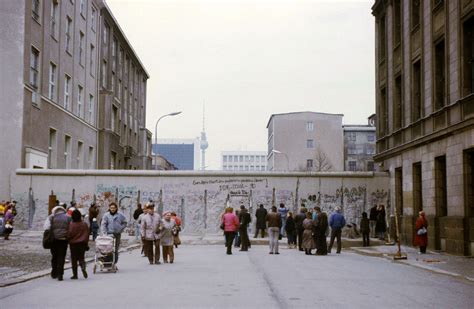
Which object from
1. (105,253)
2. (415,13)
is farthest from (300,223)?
(105,253)

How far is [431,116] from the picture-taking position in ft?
79.6

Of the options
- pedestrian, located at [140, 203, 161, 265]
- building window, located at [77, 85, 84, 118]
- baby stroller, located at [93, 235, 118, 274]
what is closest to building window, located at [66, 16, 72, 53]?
building window, located at [77, 85, 84, 118]

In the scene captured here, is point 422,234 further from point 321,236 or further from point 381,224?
point 381,224

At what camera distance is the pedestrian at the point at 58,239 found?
1359 cm

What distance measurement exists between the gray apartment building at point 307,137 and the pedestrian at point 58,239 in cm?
8203

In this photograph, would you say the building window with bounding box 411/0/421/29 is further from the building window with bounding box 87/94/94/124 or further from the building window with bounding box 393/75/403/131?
the building window with bounding box 87/94/94/124

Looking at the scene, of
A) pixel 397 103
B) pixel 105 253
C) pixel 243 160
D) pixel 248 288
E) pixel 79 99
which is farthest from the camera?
pixel 243 160

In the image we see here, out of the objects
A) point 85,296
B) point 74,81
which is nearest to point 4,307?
point 85,296

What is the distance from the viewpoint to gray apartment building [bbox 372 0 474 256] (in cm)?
2116

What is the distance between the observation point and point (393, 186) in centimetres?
3089

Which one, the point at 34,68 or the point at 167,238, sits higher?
the point at 34,68

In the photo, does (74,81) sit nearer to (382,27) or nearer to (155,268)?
(382,27)

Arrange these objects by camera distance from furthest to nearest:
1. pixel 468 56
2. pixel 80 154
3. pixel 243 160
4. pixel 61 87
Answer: pixel 243 160
pixel 80 154
pixel 61 87
pixel 468 56

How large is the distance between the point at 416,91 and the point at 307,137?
72.0 meters
